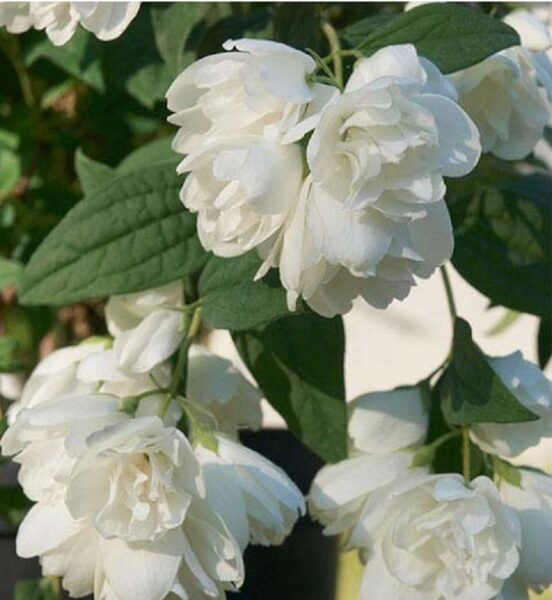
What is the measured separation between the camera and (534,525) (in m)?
0.81

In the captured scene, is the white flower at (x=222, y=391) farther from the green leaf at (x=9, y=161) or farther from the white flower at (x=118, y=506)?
the green leaf at (x=9, y=161)

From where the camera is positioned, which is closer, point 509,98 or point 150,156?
point 509,98

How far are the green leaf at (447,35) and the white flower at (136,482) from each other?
0.82 ft

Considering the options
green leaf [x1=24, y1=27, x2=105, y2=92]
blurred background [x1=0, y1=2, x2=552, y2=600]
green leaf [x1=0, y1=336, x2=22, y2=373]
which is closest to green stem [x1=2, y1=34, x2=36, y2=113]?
blurred background [x1=0, y1=2, x2=552, y2=600]

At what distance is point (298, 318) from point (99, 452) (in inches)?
9.8

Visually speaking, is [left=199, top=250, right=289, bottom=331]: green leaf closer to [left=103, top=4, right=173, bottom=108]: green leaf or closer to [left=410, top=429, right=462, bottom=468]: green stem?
[left=410, top=429, right=462, bottom=468]: green stem

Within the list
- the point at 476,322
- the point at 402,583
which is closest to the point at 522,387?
the point at 402,583

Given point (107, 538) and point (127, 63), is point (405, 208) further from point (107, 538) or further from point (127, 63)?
point (127, 63)

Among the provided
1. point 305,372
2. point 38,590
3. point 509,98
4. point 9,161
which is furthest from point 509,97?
point 9,161

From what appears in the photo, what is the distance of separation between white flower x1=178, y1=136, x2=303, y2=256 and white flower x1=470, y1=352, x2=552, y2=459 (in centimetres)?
23

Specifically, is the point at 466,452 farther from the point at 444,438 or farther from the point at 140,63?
the point at 140,63

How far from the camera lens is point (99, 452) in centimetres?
71

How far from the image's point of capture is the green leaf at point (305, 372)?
2.99ft

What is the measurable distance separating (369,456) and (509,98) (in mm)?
239
